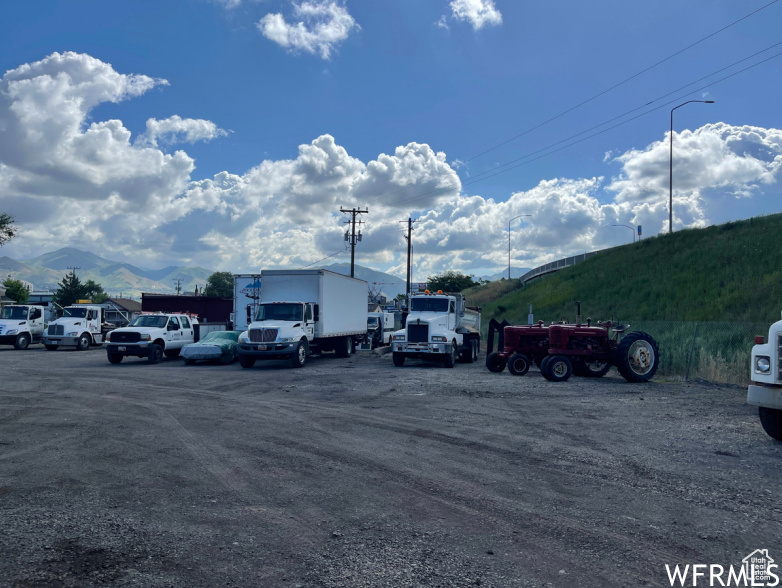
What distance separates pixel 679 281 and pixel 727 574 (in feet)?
130

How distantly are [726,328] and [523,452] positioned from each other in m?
15.8

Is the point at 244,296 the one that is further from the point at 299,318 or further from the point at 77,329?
the point at 77,329

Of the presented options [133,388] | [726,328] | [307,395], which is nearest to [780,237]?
[726,328]

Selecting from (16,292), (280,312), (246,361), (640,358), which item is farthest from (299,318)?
(16,292)

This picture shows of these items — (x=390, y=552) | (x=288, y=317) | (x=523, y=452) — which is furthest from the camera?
(x=288, y=317)

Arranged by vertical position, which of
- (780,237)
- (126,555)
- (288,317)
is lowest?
(126,555)

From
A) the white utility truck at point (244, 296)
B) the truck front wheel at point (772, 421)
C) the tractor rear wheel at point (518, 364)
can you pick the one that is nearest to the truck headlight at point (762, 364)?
the truck front wheel at point (772, 421)

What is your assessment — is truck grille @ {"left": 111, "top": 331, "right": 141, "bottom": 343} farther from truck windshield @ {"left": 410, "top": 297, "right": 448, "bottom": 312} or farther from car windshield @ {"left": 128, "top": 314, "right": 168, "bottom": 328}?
truck windshield @ {"left": 410, "top": 297, "right": 448, "bottom": 312}

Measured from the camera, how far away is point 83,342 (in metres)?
30.8

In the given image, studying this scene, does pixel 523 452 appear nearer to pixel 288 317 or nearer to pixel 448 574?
pixel 448 574

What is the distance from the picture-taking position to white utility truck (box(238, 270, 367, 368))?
68.8 ft

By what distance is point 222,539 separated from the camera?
189 inches

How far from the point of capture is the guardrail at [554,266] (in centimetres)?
6334

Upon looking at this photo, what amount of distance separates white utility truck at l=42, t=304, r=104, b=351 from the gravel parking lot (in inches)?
763
